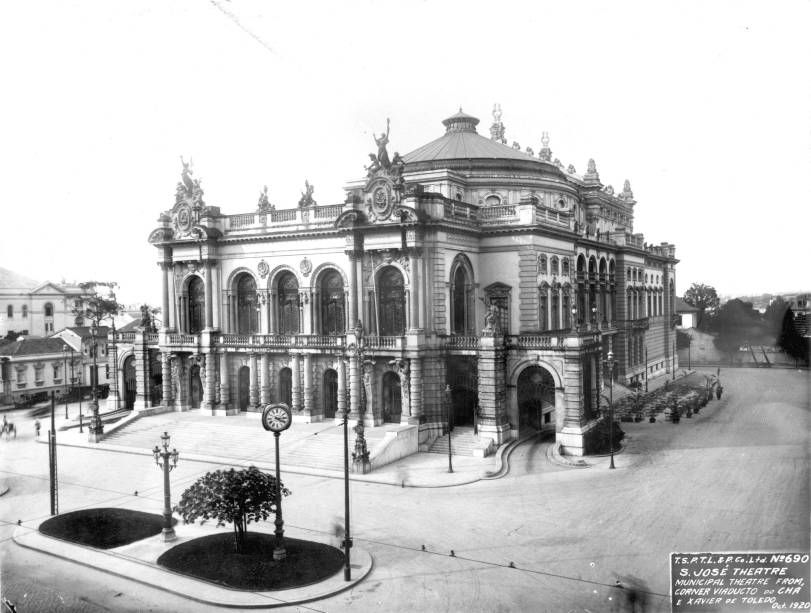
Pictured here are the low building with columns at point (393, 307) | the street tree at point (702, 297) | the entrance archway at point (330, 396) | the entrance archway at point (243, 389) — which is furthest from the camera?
the street tree at point (702, 297)

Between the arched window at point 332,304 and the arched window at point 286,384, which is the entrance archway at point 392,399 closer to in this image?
the arched window at point 332,304

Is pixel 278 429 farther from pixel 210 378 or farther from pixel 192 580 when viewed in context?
pixel 210 378

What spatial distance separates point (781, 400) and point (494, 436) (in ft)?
97.0

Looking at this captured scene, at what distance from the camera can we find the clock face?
24.4 m

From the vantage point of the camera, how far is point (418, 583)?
850 inches

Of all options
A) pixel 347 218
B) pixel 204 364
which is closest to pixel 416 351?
pixel 347 218

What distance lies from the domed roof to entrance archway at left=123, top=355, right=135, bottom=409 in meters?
25.6

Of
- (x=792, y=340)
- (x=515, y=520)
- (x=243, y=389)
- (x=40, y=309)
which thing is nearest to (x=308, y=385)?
Answer: (x=243, y=389)

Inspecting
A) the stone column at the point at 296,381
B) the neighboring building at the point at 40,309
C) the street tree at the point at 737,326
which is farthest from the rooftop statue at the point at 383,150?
the street tree at the point at 737,326

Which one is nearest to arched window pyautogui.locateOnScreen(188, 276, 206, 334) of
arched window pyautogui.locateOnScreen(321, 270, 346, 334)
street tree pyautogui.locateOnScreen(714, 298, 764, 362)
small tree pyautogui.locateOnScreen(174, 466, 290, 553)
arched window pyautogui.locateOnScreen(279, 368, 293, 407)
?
arched window pyautogui.locateOnScreen(279, 368, 293, 407)

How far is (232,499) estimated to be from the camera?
75.4ft

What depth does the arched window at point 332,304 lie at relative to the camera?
44.7 meters

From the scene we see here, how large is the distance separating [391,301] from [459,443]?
9312 millimetres

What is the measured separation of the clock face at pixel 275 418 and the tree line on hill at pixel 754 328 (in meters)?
26.3
